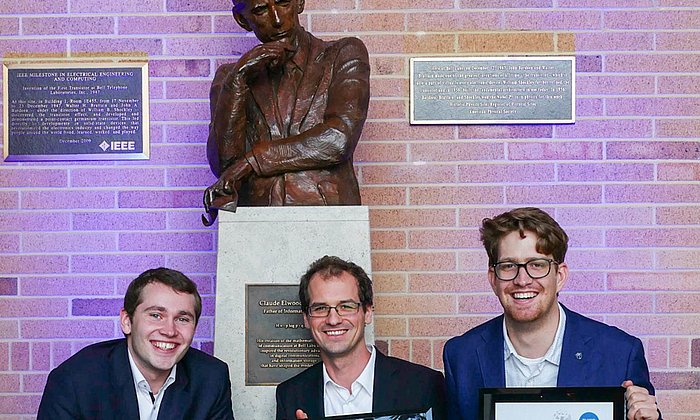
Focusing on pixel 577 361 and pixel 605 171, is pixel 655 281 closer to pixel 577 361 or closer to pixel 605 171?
pixel 605 171

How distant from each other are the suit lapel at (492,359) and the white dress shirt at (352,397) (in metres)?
0.39

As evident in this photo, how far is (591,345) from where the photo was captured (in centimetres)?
281

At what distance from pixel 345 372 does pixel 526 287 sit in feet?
2.23

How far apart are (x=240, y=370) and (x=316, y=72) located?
1.16 meters

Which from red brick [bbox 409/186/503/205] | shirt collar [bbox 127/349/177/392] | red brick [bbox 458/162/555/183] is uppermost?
red brick [bbox 458/162/555/183]

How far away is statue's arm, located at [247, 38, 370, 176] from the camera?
11.6 feet

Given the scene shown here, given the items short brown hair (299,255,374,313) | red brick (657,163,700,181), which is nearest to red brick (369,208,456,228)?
red brick (657,163,700,181)

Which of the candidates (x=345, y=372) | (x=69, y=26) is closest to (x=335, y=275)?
(x=345, y=372)

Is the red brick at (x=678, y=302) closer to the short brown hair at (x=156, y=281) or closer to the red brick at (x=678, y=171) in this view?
the red brick at (x=678, y=171)

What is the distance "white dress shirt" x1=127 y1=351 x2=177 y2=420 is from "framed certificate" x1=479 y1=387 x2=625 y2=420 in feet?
3.49

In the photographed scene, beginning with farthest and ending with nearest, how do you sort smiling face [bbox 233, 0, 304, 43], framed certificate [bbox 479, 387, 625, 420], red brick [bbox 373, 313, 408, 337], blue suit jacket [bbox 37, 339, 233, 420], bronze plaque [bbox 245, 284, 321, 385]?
red brick [bbox 373, 313, 408, 337]
smiling face [bbox 233, 0, 304, 43]
bronze plaque [bbox 245, 284, 321, 385]
blue suit jacket [bbox 37, 339, 233, 420]
framed certificate [bbox 479, 387, 625, 420]

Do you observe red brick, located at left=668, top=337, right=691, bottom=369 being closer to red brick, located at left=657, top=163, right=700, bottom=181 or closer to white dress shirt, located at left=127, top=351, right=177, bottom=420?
red brick, located at left=657, top=163, right=700, bottom=181

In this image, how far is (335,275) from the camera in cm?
311

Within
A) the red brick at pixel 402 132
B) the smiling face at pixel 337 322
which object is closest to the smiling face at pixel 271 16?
the red brick at pixel 402 132
